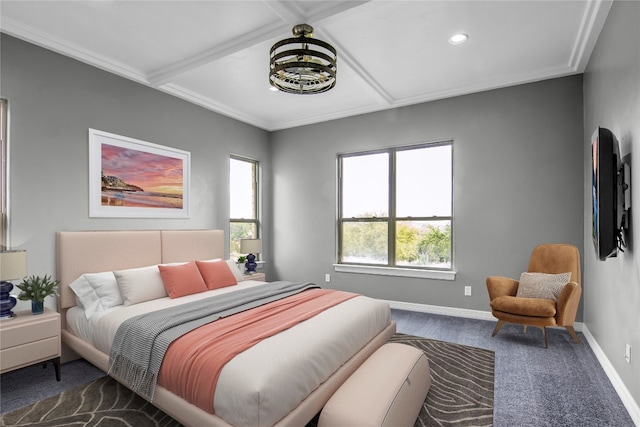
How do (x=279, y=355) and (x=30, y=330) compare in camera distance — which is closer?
(x=279, y=355)

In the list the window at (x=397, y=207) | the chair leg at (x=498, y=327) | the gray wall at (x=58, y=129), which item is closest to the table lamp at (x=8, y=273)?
the gray wall at (x=58, y=129)

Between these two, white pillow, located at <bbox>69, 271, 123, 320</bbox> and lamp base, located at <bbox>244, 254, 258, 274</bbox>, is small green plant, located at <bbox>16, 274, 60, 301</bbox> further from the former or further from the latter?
Answer: lamp base, located at <bbox>244, 254, 258, 274</bbox>

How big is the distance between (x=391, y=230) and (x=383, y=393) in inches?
133

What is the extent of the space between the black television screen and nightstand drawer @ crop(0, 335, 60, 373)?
4.25 metres

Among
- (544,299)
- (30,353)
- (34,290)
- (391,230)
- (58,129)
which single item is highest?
(58,129)

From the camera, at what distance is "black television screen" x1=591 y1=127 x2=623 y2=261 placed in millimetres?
2381

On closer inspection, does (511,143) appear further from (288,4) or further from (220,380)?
(220,380)

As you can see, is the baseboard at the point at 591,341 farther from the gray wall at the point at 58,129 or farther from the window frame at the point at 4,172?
the window frame at the point at 4,172

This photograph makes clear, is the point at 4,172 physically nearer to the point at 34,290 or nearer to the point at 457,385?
the point at 34,290

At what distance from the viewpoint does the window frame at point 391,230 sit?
469 centimetres

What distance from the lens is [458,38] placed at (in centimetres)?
323

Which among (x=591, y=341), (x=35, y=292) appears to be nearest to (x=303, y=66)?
(x=35, y=292)

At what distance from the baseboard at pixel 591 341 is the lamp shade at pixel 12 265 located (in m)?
4.21

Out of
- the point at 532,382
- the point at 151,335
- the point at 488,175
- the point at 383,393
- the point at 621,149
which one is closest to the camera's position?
the point at 383,393
